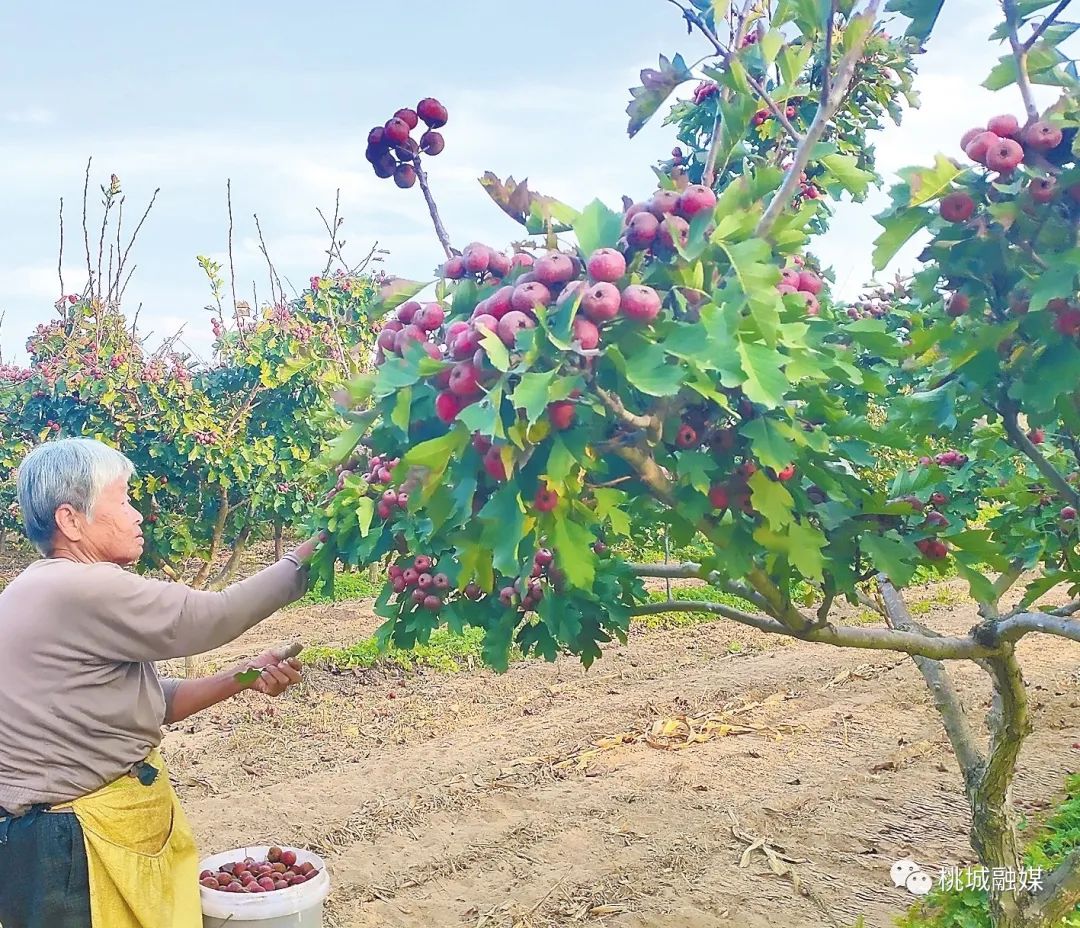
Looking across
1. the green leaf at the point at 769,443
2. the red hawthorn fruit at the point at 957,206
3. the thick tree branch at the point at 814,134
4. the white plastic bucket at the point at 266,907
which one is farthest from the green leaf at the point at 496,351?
the white plastic bucket at the point at 266,907

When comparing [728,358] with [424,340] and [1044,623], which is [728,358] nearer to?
[424,340]

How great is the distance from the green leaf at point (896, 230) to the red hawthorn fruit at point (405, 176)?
0.89 m

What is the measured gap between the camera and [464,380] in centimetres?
140

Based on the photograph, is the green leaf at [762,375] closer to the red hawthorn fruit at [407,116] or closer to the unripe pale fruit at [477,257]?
the unripe pale fruit at [477,257]

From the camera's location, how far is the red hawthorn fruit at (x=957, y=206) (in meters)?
1.67

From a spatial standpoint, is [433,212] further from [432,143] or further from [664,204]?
[664,204]

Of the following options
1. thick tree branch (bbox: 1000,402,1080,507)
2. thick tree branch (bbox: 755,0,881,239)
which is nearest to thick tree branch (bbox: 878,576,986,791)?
thick tree branch (bbox: 1000,402,1080,507)

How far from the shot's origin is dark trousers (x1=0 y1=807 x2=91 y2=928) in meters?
2.05

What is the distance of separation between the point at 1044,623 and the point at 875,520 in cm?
54

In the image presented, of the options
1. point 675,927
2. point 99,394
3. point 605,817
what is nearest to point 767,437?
point 675,927

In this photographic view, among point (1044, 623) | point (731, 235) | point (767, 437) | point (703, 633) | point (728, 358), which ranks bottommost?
point (703, 633)

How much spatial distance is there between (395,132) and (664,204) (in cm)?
65

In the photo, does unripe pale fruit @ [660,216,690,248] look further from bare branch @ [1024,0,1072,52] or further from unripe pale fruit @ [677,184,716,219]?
bare branch @ [1024,0,1072,52]

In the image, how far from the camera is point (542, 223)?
167 centimetres
